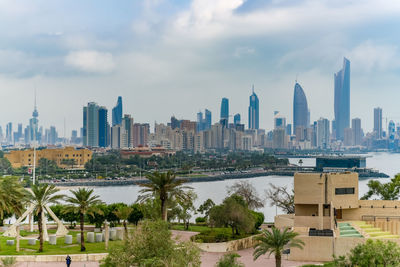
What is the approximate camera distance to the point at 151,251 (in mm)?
13844

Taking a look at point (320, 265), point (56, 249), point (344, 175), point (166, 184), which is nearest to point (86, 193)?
point (56, 249)

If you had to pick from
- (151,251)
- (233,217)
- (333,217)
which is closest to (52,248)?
(151,251)

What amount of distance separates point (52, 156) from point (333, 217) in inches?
3203

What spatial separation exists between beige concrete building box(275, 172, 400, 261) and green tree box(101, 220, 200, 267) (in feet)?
22.4

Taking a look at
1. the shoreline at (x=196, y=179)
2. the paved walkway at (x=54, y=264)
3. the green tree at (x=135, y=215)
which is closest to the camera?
the paved walkway at (x=54, y=264)

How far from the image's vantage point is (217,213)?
78.0ft

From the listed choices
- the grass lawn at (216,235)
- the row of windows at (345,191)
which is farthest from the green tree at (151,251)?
the row of windows at (345,191)

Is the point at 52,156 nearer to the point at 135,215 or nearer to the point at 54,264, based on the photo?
the point at 135,215

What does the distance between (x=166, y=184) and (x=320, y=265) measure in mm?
7026

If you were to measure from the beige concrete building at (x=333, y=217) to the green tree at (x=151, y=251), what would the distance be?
6831mm

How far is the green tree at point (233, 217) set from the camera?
2341 cm

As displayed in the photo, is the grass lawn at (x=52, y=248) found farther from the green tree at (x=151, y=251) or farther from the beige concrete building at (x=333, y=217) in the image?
the beige concrete building at (x=333, y=217)

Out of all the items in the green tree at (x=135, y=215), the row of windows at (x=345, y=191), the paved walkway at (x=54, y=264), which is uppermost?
the row of windows at (x=345, y=191)

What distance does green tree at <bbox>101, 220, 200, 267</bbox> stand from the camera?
1316 cm
